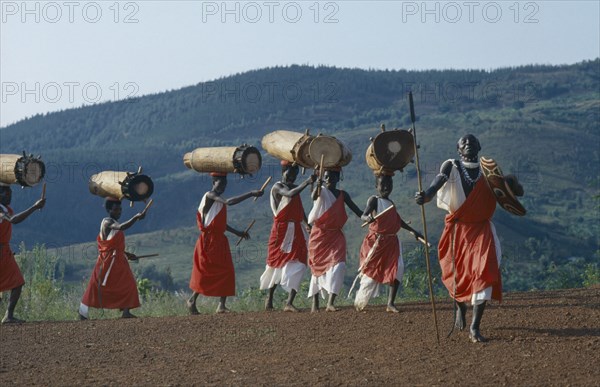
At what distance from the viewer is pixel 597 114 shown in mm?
84500

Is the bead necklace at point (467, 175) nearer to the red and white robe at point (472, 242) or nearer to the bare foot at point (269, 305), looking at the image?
the red and white robe at point (472, 242)

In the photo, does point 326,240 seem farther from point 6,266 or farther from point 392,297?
point 6,266

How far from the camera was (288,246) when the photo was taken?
13719 mm

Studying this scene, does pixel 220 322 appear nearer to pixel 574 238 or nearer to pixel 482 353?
pixel 482 353

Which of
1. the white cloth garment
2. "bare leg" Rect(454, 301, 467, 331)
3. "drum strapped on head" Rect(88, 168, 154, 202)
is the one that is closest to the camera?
"bare leg" Rect(454, 301, 467, 331)

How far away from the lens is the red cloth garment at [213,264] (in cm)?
1388

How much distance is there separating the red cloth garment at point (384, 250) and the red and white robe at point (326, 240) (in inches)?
16.6

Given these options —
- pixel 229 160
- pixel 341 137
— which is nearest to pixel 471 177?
pixel 229 160

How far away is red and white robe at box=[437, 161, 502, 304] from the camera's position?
10.1 meters

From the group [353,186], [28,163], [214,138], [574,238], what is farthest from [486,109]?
[28,163]

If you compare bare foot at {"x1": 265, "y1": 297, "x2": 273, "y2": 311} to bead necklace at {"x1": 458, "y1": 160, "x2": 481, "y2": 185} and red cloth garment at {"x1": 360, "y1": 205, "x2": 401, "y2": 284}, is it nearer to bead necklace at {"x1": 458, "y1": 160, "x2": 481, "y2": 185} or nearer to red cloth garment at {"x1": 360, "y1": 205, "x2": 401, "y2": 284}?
red cloth garment at {"x1": 360, "y1": 205, "x2": 401, "y2": 284}

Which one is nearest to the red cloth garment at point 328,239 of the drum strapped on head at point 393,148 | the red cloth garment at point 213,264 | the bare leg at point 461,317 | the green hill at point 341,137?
the drum strapped on head at point 393,148

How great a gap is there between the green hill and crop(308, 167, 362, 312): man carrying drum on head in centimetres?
1180

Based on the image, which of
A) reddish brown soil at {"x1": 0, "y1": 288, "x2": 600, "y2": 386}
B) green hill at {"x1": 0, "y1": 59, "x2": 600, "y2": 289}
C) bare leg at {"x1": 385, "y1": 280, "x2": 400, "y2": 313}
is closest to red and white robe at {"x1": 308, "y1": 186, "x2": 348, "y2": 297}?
reddish brown soil at {"x1": 0, "y1": 288, "x2": 600, "y2": 386}
